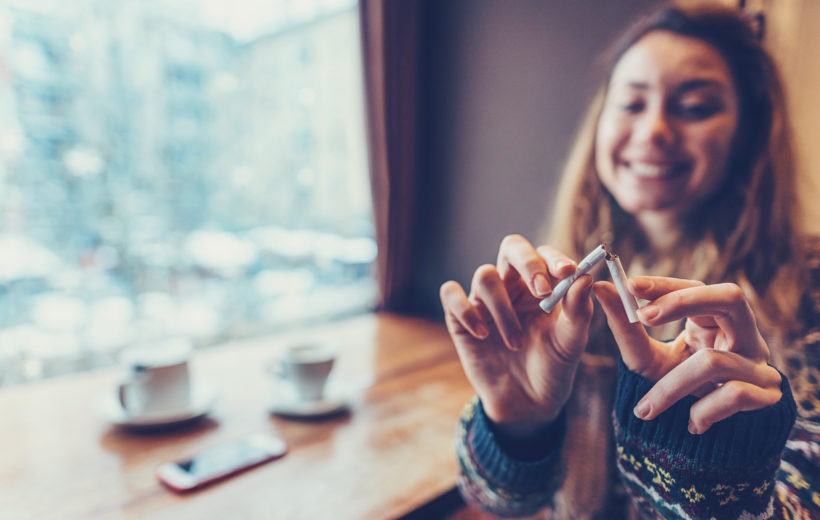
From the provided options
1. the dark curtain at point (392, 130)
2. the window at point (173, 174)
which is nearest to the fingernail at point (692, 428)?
the window at point (173, 174)

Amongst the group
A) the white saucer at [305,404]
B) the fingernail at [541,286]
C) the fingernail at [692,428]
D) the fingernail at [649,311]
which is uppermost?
the fingernail at [649,311]

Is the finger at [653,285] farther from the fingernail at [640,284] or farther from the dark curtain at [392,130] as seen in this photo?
the dark curtain at [392,130]

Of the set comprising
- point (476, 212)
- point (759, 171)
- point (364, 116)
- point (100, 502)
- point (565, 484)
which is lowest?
point (565, 484)

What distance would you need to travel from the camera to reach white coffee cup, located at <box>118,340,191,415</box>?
28.8 inches

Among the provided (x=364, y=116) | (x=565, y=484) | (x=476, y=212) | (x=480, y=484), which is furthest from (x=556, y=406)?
(x=364, y=116)

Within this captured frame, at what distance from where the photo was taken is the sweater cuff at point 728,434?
1.20 feet

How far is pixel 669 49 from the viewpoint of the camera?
0.74 meters

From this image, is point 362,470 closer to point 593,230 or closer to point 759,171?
point 593,230

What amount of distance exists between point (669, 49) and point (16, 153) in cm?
111

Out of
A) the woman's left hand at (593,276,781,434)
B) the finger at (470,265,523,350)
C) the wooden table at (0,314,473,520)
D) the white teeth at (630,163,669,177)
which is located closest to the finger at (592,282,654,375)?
the woman's left hand at (593,276,781,434)

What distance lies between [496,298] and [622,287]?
0.16 metres

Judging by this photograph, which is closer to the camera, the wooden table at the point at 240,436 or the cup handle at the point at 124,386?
the wooden table at the point at 240,436

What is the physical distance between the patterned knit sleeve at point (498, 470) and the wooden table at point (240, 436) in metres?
0.04

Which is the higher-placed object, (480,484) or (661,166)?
(661,166)
